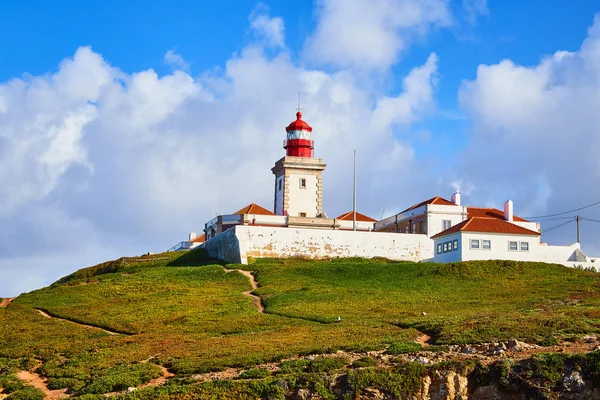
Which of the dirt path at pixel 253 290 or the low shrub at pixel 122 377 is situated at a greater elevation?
the dirt path at pixel 253 290

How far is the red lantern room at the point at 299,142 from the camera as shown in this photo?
82250 millimetres

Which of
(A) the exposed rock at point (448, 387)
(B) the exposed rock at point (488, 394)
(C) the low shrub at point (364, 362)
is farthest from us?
(C) the low shrub at point (364, 362)

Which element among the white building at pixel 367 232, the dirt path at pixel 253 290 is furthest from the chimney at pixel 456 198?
the dirt path at pixel 253 290

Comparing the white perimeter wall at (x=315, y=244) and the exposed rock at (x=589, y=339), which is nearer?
the exposed rock at (x=589, y=339)

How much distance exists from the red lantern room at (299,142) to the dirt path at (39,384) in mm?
47540

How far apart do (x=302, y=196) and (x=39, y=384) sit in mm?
46357

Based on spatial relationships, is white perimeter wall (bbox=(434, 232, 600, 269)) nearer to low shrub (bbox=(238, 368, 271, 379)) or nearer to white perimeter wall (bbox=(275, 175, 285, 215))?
white perimeter wall (bbox=(275, 175, 285, 215))

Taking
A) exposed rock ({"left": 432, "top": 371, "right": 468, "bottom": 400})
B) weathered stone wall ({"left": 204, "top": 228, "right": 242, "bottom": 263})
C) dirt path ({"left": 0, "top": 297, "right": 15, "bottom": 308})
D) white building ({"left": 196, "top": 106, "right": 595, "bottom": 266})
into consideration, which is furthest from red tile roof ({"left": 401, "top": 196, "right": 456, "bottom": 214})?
exposed rock ({"left": 432, "top": 371, "right": 468, "bottom": 400})

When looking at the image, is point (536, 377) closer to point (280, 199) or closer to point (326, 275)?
point (326, 275)

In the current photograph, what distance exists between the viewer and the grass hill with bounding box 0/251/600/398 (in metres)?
34.8

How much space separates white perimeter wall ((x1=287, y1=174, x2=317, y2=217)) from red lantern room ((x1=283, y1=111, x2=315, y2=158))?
2.89 metres

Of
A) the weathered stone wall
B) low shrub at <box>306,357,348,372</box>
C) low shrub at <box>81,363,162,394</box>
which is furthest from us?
the weathered stone wall

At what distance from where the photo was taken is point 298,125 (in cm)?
8288

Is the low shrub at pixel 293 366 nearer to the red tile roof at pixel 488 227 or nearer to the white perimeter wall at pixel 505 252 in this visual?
the white perimeter wall at pixel 505 252
